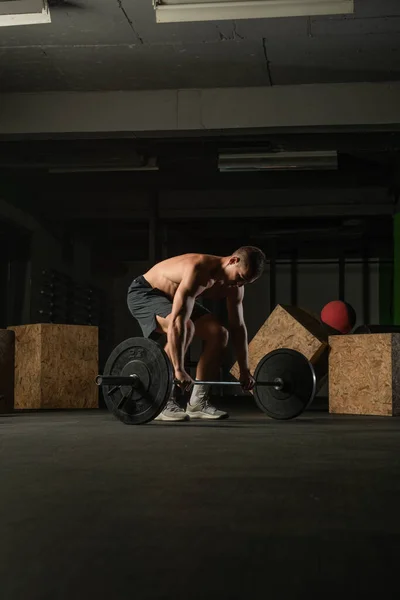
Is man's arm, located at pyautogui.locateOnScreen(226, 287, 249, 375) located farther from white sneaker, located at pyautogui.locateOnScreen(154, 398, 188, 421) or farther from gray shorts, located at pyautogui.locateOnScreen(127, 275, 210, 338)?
white sneaker, located at pyautogui.locateOnScreen(154, 398, 188, 421)

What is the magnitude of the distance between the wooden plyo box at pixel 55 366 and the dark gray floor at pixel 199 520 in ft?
9.50

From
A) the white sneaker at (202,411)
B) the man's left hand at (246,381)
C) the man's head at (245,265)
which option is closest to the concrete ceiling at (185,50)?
the man's head at (245,265)

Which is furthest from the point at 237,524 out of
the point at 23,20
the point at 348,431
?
the point at 23,20

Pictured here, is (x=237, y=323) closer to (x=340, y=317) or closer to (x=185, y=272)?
(x=185, y=272)

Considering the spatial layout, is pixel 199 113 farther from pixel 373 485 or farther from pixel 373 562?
pixel 373 562

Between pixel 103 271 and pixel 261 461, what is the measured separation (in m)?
5.86

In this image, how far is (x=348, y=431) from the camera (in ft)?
12.1

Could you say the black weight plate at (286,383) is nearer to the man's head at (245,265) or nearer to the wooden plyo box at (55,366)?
the man's head at (245,265)

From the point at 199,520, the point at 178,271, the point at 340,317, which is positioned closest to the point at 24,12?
the point at 178,271

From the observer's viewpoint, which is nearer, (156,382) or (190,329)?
(156,382)

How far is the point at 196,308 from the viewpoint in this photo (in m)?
4.48

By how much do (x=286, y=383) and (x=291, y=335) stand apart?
1.52m

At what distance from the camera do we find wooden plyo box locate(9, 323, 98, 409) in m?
5.86

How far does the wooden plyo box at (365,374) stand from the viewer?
5070mm
